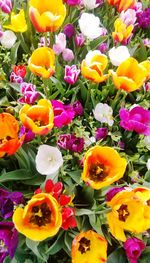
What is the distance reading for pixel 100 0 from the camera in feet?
4.99

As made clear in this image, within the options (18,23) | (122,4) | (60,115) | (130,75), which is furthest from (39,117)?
(122,4)

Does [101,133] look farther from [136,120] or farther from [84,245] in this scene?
[84,245]

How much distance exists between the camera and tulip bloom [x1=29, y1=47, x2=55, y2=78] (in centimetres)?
113

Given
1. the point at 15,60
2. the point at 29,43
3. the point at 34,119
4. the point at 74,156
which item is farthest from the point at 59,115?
the point at 29,43

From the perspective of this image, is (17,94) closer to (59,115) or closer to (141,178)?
(59,115)

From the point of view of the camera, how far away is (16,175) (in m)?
1.18

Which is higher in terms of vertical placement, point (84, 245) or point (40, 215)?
point (40, 215)

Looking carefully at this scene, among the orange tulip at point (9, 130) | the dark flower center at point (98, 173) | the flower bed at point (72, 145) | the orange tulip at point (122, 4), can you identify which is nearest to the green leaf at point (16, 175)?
the flower bed at point (72, 145)

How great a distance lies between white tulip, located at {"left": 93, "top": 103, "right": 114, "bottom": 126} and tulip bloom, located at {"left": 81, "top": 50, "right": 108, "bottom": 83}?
0.08 m

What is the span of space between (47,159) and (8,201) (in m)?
0.14

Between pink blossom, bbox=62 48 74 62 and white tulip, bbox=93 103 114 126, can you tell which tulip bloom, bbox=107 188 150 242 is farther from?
pink blossom, bbox=62 48 74 62

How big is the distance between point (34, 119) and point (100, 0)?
64 centimetres

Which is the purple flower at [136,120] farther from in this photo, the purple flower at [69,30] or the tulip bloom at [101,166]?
the purple flower at [69,30]

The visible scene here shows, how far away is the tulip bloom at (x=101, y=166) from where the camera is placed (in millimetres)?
1019
